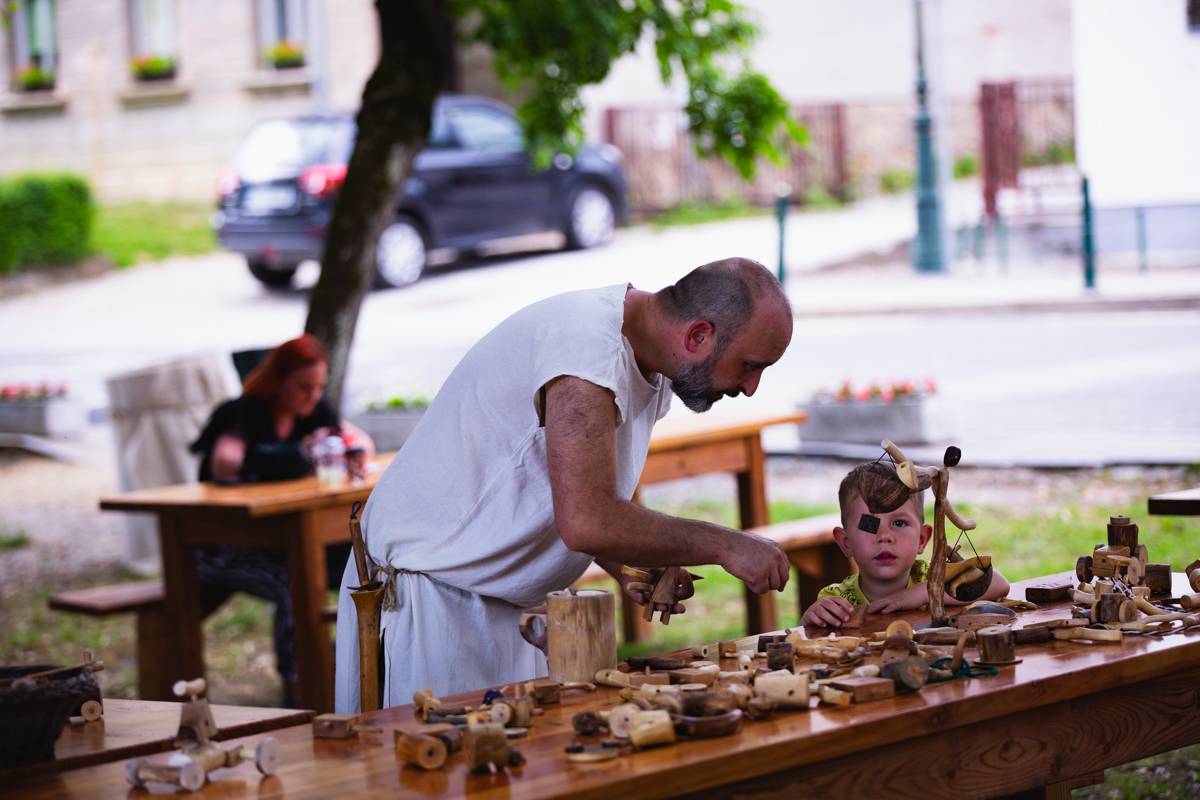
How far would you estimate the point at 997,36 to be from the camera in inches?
1039

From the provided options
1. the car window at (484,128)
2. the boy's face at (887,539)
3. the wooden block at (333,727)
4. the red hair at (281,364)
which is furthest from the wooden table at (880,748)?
the car window at (484,128)

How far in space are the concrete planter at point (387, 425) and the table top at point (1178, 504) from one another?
5.91 metres

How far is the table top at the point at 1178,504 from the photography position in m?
4.04

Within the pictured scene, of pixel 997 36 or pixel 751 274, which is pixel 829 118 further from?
pixel 751 274

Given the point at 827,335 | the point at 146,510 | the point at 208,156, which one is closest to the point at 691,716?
the point at 146,510

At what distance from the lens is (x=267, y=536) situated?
569 cm

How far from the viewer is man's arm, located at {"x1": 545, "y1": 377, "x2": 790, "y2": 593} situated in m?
2.81

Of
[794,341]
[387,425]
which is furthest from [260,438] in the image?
[794,341]

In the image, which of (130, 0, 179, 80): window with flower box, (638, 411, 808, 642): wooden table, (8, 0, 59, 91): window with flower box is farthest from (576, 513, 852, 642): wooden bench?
(8, 0, 59, 91): window with flower box

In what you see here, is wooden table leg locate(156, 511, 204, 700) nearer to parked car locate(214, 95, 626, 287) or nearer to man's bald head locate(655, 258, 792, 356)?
man's bald head locate(655, 258, 792, 356)

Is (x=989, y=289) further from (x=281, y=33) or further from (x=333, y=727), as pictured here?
(x=333, y=727)

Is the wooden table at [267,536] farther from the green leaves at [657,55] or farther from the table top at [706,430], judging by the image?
the green leaves at [657,55]

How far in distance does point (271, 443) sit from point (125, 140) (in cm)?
2081

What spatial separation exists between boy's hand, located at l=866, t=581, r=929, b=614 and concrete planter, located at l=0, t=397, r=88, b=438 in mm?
10911
